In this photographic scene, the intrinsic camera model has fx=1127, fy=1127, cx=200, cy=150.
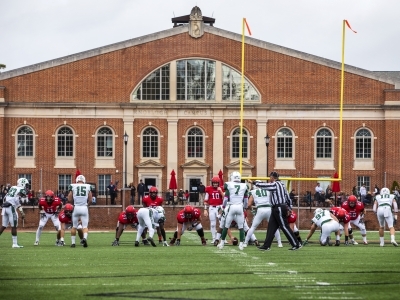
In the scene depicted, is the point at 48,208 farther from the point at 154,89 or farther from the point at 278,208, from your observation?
the point at 154,89

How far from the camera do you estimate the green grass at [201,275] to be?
617 inches

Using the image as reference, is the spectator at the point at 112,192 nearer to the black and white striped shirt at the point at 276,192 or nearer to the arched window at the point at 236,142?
the arched window at the point at 236,142

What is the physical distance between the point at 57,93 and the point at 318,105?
1579 centimetres

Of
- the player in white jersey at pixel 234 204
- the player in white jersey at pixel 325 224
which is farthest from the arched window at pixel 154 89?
the player in white jersey at pixel 234 204

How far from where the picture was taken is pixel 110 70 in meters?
68.5

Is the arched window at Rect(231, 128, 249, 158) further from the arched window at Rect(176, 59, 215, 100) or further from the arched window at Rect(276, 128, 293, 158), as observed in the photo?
the arched window at Rect(176, 59, 215, 100)

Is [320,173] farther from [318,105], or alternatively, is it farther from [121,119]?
[121,119]

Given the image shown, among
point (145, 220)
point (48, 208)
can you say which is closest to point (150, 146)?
point (48, 208)

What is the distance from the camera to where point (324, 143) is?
68.5 meters

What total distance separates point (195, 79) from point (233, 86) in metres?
2.35

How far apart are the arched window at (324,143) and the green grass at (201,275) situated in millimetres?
41792

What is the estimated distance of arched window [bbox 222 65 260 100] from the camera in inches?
2702

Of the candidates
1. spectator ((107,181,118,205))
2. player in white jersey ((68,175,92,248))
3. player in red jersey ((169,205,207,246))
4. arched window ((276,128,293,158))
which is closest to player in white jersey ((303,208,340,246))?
player in red jersey ((169,205,207,246))

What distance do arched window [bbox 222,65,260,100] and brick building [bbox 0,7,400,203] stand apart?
61 millimetres
